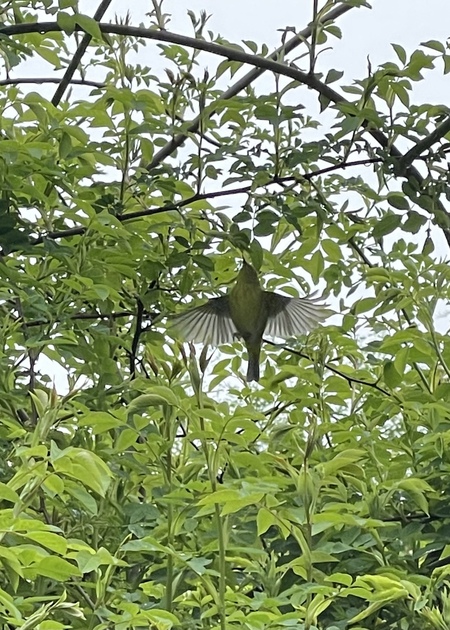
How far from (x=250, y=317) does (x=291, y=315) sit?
78 millimetres

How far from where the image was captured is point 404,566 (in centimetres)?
86

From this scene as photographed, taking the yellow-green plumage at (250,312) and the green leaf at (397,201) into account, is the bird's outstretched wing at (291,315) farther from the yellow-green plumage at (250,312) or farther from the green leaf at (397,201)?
the green leaf at (397,201)

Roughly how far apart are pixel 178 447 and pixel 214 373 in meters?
0.23

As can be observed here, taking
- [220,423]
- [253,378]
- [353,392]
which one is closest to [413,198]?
[353,392]

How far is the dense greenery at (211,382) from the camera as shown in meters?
0.68

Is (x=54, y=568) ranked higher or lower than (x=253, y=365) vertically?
lower

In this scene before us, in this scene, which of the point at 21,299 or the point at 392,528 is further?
the point at 21,299

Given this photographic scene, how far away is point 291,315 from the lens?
1404mm

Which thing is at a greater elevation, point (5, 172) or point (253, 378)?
point (5, 172)

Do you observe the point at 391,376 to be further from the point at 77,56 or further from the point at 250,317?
the point at 77,56

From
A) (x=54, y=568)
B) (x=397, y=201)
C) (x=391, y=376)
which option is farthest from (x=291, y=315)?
(x=54, y=568)

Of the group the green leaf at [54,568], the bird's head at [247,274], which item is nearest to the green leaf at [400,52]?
the bird's head at [247,274]

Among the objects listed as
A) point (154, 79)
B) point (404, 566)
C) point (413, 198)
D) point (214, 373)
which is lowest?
point (404, 566)

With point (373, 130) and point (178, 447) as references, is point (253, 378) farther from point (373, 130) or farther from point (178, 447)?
point (373, 130)
